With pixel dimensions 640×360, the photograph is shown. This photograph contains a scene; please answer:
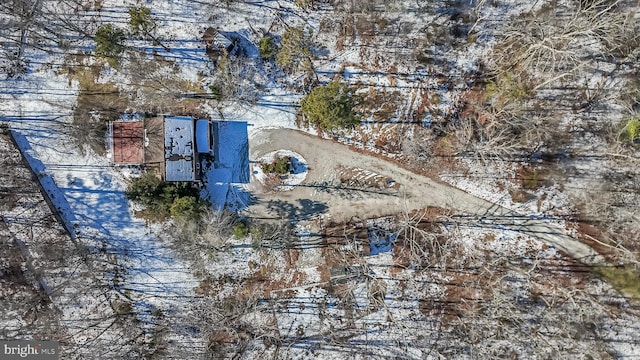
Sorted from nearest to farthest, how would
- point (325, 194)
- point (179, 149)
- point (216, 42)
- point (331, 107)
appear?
point (331, 107) < point (179, 149) < point (216, 42) < point (325, 194)

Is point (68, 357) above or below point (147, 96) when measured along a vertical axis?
below

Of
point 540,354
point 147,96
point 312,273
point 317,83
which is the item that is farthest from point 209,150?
point 540,354

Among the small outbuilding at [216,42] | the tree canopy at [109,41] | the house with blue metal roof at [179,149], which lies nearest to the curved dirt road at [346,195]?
the house with blue metal roof at [179,149]

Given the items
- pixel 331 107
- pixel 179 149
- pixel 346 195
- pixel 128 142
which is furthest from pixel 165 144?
pixel 346 195

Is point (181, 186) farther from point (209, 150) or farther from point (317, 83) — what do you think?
point (317, 83)

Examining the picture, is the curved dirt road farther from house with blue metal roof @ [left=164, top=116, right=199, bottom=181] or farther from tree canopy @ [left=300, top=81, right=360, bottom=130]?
house with blue metal roof @ [left=164, top=116, right=199, bottom=181]

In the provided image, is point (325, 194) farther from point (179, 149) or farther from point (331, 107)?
point (179, 149)
